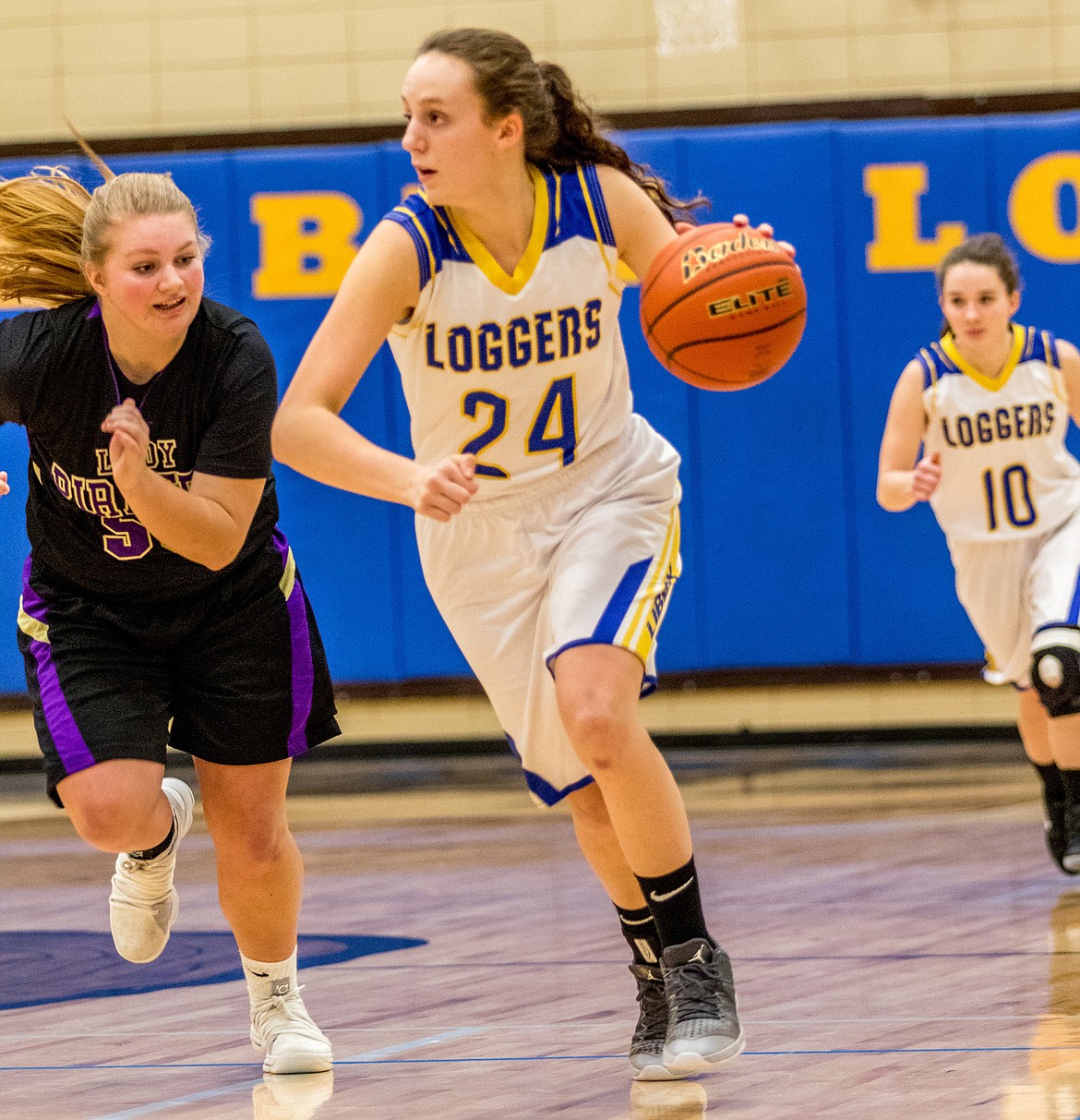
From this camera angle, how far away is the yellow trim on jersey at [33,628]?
323cm

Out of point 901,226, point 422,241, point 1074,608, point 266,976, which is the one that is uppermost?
point 901,226

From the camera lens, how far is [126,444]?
2.78m

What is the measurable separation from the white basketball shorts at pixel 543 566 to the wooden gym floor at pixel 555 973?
557 millimetres

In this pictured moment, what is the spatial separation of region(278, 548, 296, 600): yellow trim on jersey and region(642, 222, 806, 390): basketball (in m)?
0.75

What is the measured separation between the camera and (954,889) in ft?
16.3

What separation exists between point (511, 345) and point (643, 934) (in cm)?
100

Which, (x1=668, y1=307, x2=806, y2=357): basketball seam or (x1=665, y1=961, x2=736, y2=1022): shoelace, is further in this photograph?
(x1=668, y1=307, x2=806, y2=357): basketball seam

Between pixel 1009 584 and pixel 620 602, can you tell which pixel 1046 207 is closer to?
pixel 1009 584

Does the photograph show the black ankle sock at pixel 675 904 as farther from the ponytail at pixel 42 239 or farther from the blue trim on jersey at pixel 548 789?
the ponytail at pixel 42 239

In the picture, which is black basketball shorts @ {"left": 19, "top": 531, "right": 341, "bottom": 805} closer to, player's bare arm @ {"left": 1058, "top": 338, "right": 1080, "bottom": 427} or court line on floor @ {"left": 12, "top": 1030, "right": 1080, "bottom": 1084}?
court line on floor @ {"left": 12, "top": 1030, "right": 1080, "bottom": 1084}

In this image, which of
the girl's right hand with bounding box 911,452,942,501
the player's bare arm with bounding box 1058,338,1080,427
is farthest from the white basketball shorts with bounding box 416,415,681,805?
the player's bare arm with bounding box 1058,338,1080,427

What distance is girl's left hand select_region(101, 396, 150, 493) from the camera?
279 centimetres

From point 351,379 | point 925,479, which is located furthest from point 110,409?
point 925,479

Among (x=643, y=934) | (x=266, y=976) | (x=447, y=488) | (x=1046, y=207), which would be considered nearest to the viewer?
(x=447, y=488)
